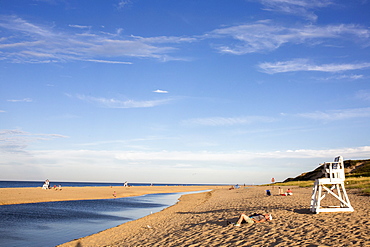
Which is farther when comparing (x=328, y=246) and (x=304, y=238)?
(x=304, y=238)

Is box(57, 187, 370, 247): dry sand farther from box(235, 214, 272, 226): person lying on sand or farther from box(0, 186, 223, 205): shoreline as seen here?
box(0, 186, 223, 205): shoreline

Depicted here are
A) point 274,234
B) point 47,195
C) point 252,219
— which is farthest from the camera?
point 47,195

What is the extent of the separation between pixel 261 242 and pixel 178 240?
3879mm

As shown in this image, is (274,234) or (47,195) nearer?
(274,234)

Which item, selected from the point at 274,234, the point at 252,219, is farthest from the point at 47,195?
the point at 274,234

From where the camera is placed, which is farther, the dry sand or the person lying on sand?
the person lying on sand

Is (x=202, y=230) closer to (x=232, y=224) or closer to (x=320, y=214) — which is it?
(x=232, y=224)

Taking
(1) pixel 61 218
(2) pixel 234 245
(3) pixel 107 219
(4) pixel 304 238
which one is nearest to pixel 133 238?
(2) pixel 234 245

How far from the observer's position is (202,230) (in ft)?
46.0

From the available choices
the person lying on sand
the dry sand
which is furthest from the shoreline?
the person lying on sand

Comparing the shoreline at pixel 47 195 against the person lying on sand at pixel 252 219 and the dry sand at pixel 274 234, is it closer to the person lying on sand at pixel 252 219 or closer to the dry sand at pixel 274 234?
the dry sand at pixel 274 234

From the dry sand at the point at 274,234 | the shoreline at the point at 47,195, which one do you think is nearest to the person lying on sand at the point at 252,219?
the dry sand at the point at 274,234

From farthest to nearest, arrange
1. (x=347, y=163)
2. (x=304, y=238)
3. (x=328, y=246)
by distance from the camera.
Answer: (x=347, y=163)
(x=304, y=238)
(x=328, y=246)

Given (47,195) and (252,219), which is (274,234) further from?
(47,195)
